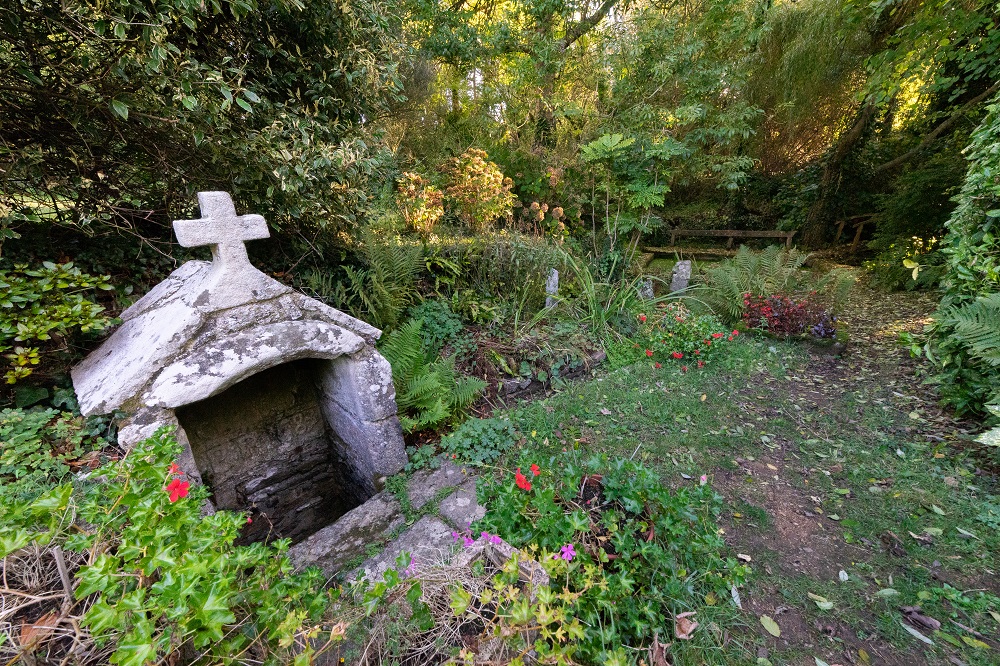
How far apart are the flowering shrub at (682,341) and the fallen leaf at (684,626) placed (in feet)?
8.59

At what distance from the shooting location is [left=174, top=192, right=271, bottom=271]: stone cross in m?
1.88

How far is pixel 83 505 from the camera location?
3.47ft

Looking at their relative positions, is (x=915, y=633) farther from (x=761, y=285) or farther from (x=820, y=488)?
(x=761, y=285)

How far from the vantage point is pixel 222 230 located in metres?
1.96

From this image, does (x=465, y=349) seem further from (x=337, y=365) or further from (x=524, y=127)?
(x=524, y=127)

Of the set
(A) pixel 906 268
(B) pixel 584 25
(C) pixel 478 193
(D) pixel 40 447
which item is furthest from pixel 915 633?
(B) pixel 584 25

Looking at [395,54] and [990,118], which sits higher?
[395,54]

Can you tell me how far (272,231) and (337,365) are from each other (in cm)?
129

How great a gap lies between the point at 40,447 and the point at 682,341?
14.8 ft

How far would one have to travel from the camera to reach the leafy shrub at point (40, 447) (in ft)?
5.36

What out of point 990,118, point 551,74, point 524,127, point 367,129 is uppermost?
point 551,74

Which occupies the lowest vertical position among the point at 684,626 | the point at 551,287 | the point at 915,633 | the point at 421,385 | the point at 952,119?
the point at 915,633

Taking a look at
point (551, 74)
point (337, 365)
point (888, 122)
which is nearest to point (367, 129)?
point (337, 365)

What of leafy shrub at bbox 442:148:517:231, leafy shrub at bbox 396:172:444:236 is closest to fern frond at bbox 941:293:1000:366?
leafy shrub at bbox 442:148:517:231
